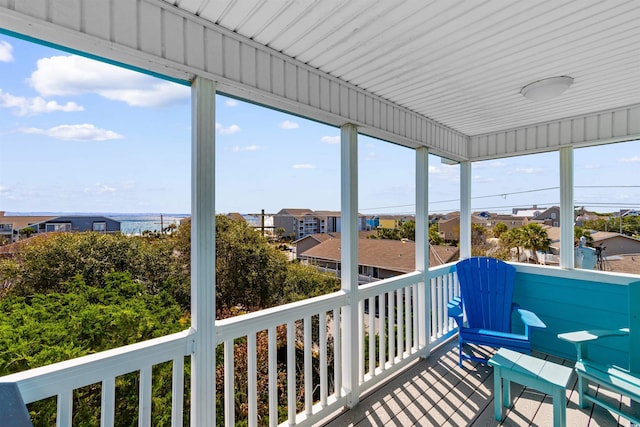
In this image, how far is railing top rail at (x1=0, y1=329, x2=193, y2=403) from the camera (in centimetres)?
122

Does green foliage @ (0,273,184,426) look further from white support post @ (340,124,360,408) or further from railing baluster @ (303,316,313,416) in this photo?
white support post @ (340,124,360,408)

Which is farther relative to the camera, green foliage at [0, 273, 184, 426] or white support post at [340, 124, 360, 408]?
white support post at [340, 124, 360, 408]

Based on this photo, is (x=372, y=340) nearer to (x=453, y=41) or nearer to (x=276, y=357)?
(x=276, y=357)

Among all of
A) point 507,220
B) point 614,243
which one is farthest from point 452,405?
point 614,243

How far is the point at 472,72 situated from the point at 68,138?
2.55 m

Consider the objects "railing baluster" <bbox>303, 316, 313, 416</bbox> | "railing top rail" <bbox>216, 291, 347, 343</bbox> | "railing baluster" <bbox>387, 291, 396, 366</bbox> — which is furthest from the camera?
"railing baluster" <bbox>387, 291, 396, 366</bbox>

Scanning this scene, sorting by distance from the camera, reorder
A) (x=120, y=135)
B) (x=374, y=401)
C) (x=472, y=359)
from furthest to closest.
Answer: (x=472, y=359), (x=374, y=401), (x=120, y=135)

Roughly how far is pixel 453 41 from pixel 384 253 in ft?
6.36

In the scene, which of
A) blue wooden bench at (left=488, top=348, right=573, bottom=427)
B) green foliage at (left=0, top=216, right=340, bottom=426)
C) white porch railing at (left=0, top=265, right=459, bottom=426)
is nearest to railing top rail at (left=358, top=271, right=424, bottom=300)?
white porch railing at (left=0, top=265, right=459, bottom=426)

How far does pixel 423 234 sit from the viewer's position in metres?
3.42

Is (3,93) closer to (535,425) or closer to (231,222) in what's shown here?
(231,222)

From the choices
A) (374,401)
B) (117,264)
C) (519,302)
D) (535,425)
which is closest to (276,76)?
(117,264)

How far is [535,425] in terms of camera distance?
2270 mm

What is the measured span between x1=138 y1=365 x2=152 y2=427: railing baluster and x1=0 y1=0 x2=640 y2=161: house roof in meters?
1.52
